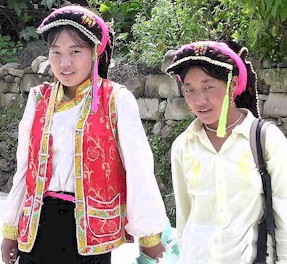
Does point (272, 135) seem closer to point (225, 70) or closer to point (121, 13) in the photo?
point (225, 70)

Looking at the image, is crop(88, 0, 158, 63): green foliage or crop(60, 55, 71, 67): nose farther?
crop(88, 0, 158, 63): green foliage

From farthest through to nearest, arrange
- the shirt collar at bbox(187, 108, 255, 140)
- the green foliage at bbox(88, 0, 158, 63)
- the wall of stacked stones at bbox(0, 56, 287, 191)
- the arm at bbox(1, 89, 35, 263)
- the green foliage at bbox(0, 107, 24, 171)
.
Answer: the green foliage at bbox(0, 107, 24, 171) < the green foliage at bbox(88, 0, 158, 63) < the wall of stacked stones at bbox(0, 56, 287, 191) < the arm at bbox(1, 89, 35, 263) < the shirt collar at bbox(187, 108, 255, 140)

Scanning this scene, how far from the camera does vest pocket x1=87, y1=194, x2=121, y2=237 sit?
2.47m

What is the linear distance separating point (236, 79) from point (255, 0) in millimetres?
1847

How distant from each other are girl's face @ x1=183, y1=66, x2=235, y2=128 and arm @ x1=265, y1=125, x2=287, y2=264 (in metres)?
0.23

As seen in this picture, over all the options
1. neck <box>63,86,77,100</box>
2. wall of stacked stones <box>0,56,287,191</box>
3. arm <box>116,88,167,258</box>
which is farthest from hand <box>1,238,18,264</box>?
wall of stacked stones <box>0,56,287,191</box>

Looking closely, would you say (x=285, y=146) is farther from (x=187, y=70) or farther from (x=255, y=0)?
(x=255, y=0)

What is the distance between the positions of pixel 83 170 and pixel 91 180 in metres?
0.05

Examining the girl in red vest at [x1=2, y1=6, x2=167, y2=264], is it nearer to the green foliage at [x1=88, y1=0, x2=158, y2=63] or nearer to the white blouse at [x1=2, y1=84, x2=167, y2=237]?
the white blouse at [x1=2, y1=84, x2=167, y2=237]

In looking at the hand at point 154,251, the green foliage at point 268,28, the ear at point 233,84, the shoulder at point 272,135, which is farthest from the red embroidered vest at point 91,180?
the green foliage at point 268,28

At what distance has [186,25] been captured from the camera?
6.02 meters

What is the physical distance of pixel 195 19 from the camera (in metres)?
5.96

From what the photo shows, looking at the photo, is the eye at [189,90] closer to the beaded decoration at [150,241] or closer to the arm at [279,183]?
the arm at [279,183]

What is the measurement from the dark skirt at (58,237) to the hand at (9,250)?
145 mm
